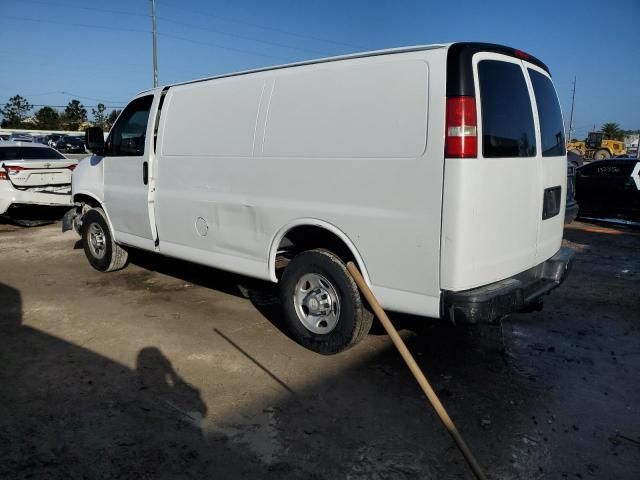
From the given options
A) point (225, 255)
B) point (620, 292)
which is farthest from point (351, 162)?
point (620, 292)

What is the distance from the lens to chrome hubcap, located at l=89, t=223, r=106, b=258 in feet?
21.9

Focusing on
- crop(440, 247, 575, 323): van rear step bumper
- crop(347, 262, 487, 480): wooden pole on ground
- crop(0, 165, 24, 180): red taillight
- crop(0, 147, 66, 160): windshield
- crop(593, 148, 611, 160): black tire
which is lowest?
crop(347, 262, 487, 480): wooden pole on ground

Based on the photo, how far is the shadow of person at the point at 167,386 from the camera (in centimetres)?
336

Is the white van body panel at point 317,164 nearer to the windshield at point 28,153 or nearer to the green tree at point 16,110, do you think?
the windshield at point 28,153

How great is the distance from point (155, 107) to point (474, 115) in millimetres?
3578

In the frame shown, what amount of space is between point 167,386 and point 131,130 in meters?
3.33

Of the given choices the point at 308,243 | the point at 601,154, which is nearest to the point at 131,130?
the point at 308,243

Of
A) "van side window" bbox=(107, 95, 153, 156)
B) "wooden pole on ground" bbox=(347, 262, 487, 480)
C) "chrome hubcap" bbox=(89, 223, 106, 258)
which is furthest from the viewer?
"chrome hubcap" bbox=(89, 223, 106, 258)

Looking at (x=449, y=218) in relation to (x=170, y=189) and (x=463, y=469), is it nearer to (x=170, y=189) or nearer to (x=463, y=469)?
(x=463, y=469)

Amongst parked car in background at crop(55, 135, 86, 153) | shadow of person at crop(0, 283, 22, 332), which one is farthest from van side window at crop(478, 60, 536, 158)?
parked car in background at crop(55, 135, 86, 153)

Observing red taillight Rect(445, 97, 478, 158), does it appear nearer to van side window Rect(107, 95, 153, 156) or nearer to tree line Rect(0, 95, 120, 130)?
van side window Rect(107, 95, 153, 156)

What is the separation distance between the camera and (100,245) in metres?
6.74

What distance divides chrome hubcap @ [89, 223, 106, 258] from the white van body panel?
1.81 metres

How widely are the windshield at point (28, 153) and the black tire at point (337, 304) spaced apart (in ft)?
27.0
